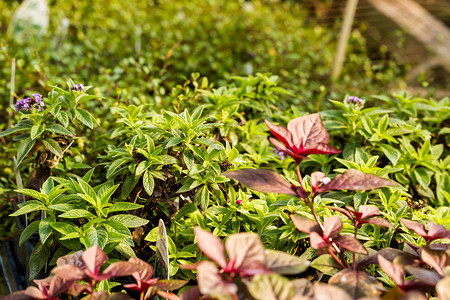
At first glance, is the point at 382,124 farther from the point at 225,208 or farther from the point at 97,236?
the point at 97,236

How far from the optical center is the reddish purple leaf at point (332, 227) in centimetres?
95

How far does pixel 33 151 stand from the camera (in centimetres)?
145

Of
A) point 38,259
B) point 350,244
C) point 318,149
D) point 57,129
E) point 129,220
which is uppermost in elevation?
point 318,149

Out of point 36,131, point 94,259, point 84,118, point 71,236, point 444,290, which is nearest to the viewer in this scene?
point 444,290

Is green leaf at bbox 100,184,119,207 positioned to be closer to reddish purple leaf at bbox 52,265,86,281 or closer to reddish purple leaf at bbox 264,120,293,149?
reddish purple leaf at bbox 52,265,86,281

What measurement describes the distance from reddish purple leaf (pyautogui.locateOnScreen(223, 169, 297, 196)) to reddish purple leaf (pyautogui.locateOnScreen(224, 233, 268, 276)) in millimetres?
154

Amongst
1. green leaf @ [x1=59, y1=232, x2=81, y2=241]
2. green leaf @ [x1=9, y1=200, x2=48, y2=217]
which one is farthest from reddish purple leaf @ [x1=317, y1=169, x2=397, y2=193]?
green leaf @ [x1=9, y1=200, x2=48, y2=217]

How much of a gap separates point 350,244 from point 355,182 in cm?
14

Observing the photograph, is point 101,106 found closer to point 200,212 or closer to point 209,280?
point 200,212

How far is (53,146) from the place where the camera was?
1.41 meters

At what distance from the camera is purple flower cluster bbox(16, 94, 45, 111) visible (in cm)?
141

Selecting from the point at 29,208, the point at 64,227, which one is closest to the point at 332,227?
the point at 64,227

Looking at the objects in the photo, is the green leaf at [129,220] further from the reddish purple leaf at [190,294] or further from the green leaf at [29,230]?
the reddish purple leaf at [190,294]

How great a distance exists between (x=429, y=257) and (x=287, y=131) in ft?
1.41
